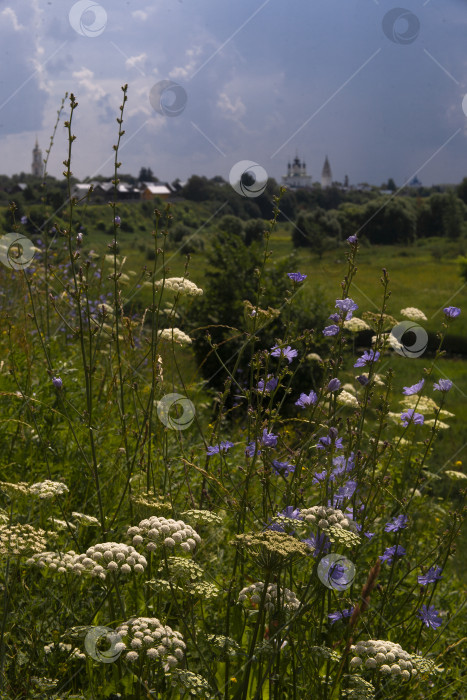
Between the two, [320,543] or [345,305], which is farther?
[345,305]

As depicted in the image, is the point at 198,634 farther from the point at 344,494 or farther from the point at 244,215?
the point at 244,215

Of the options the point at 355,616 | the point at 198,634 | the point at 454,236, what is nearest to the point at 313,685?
the point at 198,634

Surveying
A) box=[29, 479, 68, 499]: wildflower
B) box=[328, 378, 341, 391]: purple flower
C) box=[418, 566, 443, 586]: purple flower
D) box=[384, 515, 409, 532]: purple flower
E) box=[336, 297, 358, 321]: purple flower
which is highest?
box=[336, 297, 358, 321]: purple flower

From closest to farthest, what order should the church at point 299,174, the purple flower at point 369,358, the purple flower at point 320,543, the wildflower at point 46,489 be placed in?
the purple flower at point 320,543 < the wildflower at point 46,489 < the purple flower at point 369,358 < the church at point 299,174

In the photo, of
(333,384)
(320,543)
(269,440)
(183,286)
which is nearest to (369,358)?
(333,384)

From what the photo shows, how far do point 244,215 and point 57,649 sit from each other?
73.9 ft

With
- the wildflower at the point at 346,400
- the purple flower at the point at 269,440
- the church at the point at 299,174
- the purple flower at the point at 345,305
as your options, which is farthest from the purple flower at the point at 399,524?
the church at the point at 299,174

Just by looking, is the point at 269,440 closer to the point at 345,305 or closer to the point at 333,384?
the point at 333,384

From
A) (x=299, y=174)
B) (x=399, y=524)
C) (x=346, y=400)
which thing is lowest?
(x=399, y=524)

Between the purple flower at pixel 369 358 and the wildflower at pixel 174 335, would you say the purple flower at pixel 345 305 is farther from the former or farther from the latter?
the wildflower at pixel 174 335

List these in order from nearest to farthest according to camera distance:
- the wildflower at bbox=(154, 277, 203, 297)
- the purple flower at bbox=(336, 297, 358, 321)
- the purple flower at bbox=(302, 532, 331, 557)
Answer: the purple flower at bbox=(302, 532, 331, 557) < the purple flower at bbox=(336, 297, 358, 321) < the wildflower at bbox=(154, 277, 203, 297)

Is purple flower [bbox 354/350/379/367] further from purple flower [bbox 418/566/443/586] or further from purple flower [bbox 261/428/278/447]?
purple flower [bbox 418/566/443/586]

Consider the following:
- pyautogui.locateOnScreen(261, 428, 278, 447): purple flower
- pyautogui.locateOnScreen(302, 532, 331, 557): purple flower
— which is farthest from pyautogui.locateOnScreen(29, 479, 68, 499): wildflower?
pyautogui.locateOnScreen(302, 532, 331, 557): purple flower

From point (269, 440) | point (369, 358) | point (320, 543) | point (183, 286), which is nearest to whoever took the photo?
point (320, 543)
